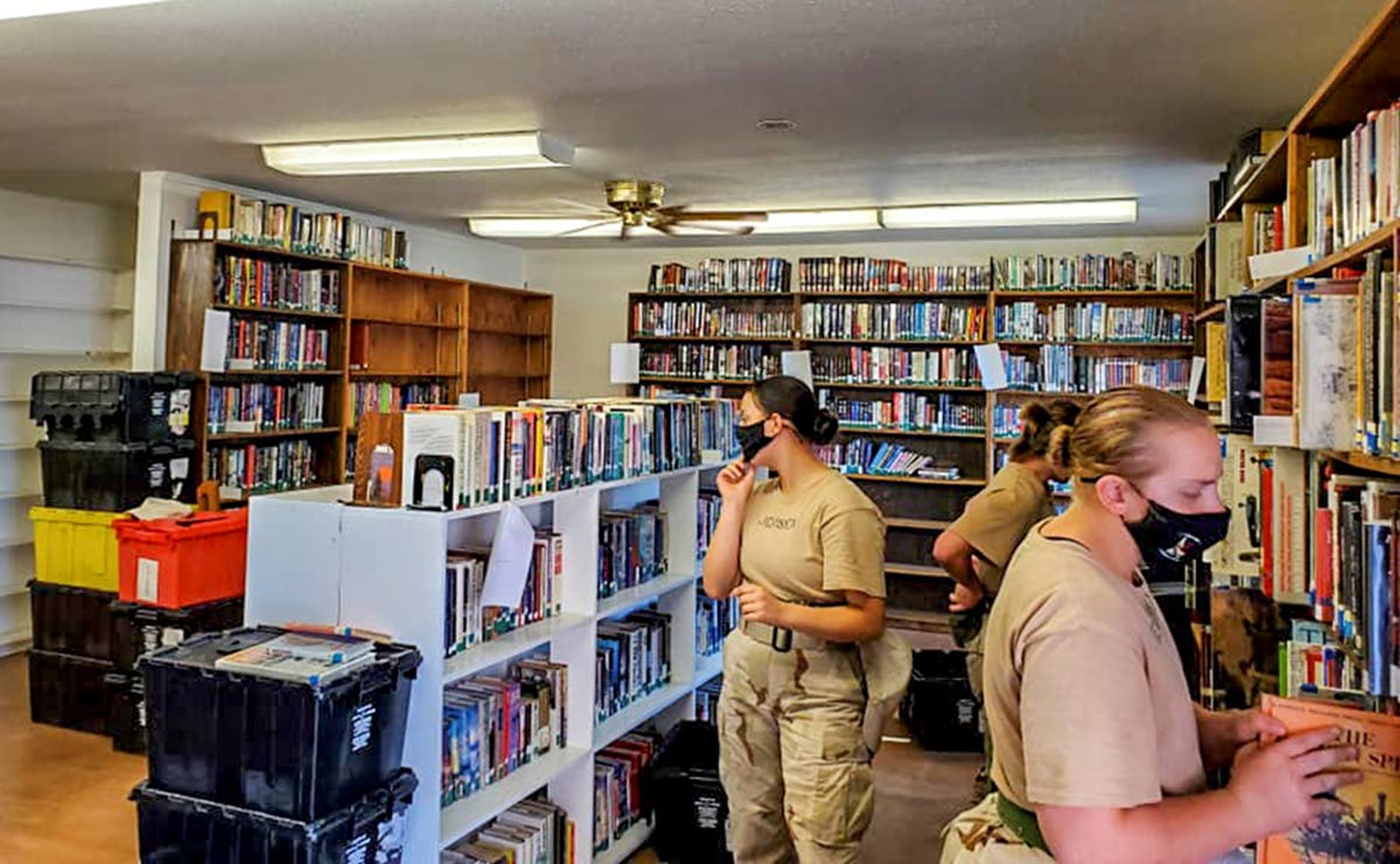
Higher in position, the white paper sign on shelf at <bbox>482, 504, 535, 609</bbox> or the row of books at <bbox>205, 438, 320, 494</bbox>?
the row of books at <bbox>205, 438, 320, 494</bbox>

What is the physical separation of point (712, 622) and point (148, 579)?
229 cm

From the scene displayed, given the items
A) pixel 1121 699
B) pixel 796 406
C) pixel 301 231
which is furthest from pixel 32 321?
pixel 1121 699

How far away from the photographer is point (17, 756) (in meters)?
4.12

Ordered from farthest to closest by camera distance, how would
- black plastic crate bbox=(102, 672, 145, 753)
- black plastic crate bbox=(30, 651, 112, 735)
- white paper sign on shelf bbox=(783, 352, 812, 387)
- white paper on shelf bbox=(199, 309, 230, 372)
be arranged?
white paper sign on shelf bbox=(783, 352, 812, 387) < white paper on shelf bbox=(199, 309, 230, 372) < black plastic crate bbox=(30, 651, 112, 735) < black plastic crate bbox=(102, 672, 145, 753)

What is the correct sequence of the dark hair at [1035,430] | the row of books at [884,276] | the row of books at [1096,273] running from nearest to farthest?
the dark hair at [1035,430]
the row of books at [1096,273]
the row of books at [884,276]

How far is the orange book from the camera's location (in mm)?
1251

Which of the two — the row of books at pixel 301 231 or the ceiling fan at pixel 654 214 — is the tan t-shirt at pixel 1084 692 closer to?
the ceiling fan at pixel 654 214

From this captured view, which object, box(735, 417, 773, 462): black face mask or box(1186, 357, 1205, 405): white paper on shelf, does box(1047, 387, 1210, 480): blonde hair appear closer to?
box(735, 417, 773, 462): black face mask

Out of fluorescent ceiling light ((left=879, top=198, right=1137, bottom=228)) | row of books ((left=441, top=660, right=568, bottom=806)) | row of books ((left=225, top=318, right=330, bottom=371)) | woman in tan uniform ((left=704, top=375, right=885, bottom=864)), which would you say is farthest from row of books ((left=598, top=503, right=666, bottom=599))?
row of books ((left=225, top=318, right=330, bottom=371))

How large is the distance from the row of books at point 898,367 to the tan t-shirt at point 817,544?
399cm

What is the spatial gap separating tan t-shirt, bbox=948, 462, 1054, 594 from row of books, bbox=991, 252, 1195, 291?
333cm

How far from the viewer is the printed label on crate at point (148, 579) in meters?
4.02

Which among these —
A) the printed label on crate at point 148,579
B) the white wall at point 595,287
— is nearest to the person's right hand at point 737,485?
the printed label on crate at point 148,579

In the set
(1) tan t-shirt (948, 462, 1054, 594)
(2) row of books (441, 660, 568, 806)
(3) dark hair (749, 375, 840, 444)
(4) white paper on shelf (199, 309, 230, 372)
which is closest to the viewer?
(2) row of books (441, 660, 568, 806)
